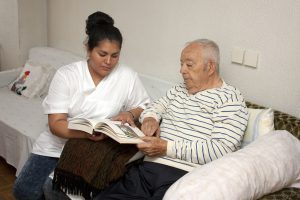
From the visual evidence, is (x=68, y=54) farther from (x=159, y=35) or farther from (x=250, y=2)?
(x=250, y=2)

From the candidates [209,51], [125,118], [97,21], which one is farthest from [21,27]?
[209,51]

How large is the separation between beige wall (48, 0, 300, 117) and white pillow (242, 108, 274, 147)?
207 mm

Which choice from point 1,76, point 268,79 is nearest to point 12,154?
point 1,76

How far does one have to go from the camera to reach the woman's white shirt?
1875mm

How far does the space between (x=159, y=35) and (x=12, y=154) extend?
1277 mm

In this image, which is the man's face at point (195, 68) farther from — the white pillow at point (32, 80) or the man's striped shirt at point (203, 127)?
the white pillow at point (32, 80)

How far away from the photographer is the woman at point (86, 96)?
185 centimetres

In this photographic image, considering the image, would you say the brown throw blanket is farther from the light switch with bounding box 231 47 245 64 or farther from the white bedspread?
the light switch with bounding box 231 47 245 64

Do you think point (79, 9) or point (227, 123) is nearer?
point (227, 123)

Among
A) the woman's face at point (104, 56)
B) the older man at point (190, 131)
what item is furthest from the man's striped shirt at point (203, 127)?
the woman's face at point (104, 56)

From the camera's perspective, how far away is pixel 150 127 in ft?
6.03

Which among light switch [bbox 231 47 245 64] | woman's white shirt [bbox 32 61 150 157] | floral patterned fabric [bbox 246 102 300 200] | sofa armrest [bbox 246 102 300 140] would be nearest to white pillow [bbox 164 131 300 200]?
floral patterned fabric [bbox 246 102 300 200]

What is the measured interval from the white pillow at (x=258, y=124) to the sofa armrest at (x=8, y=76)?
218 centimetres

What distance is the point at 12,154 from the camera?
253 centimetres
